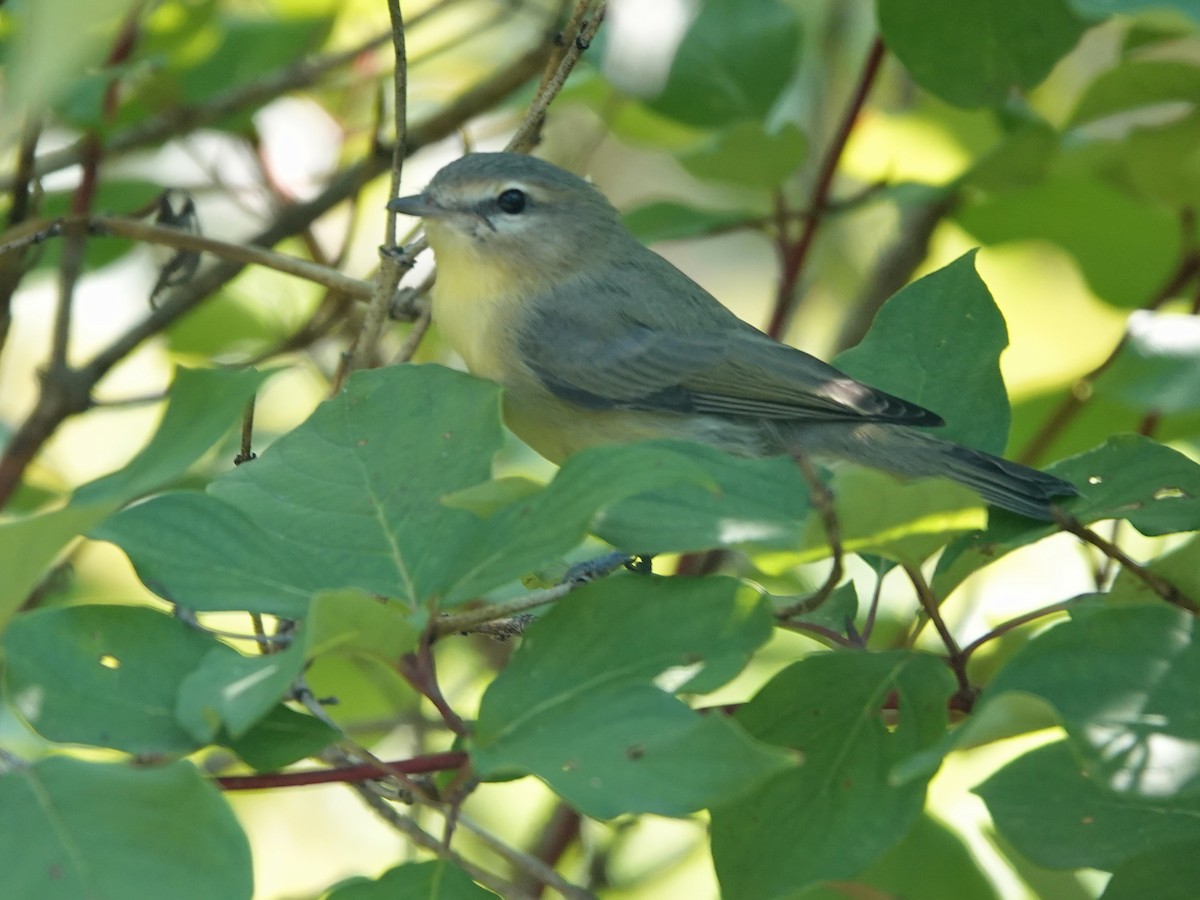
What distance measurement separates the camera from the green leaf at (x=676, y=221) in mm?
3021

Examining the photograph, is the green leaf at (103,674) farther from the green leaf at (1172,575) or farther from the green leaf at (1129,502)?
the green leaf at (1172,575)

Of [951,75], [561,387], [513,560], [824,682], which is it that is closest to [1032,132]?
[951,75]

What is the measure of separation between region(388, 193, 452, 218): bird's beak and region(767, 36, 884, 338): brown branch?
0.76m

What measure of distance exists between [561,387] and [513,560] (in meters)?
1.61

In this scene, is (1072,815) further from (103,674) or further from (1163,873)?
(103,674)

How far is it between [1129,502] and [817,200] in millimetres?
1597

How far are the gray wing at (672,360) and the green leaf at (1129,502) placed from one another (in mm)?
972

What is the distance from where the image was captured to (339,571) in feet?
5.08

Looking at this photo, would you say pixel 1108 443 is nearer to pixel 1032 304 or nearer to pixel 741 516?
pixel 741 516

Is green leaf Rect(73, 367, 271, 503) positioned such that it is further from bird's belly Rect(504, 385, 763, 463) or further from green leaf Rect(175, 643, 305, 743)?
bird's belly Rect(504, 385, 763, 463)

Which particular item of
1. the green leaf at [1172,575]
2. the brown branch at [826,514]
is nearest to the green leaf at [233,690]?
the brown branch at [826,514]

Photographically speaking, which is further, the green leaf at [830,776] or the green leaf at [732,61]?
the green leaf at [732,61]

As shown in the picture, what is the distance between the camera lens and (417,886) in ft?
4.72

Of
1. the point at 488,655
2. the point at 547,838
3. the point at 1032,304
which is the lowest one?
the point at 547,838
